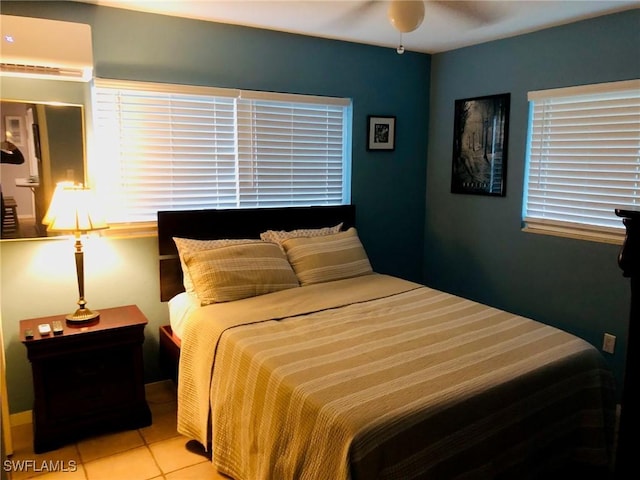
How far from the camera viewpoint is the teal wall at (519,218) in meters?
2.99

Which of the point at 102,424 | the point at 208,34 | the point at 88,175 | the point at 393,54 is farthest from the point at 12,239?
the point at 393,54

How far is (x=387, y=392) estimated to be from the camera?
1.77m

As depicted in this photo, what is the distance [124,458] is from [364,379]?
143 cm

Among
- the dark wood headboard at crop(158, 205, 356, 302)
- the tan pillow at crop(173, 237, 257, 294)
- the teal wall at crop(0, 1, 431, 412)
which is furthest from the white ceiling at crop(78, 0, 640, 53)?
the tan pillow at crop(173, 237, 257, 294)

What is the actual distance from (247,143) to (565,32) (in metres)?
2.19

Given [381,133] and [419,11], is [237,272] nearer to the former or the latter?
[419,11]

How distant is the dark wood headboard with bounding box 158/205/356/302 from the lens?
3080mm

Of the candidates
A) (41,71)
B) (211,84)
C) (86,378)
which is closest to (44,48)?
(41,71)

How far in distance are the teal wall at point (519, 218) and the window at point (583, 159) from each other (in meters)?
0.07

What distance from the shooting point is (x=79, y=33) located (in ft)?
8.34

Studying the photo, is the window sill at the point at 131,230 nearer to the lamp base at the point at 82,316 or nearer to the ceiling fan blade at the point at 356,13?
the lamp base at the point at 82,316

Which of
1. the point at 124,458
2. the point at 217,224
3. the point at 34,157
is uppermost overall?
the point at 34,157

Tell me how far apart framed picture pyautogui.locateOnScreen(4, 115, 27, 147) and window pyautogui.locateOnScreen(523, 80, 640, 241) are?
3.15m

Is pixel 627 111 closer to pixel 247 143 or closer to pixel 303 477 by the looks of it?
pixel 247 143
